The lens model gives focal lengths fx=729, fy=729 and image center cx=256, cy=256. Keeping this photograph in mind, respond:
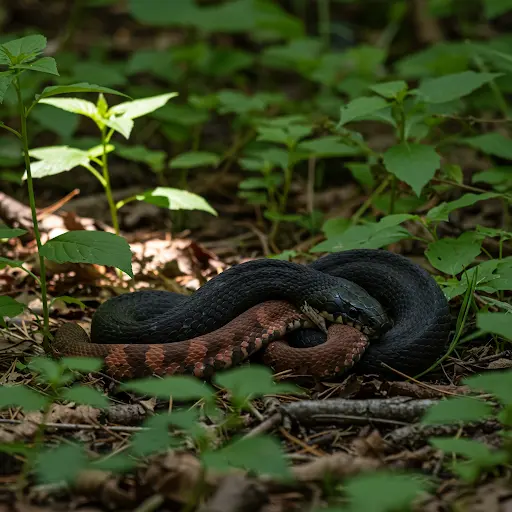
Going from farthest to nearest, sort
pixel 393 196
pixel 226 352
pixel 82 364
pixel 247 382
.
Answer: pixel 393 196 → pixel 226 352 → pixel 82 364 → pixel 247 382

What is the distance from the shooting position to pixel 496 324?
11.9 feet

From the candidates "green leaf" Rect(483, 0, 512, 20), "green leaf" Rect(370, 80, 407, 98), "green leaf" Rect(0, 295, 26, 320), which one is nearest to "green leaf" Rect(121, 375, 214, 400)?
"green leaf" Rect(0, 295, 26, 320)

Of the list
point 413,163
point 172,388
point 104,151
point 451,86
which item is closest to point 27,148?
point 104,151

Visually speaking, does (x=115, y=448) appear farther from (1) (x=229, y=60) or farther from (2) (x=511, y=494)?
(1) (x=229, y=60)

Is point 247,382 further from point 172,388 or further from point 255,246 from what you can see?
point 255,246

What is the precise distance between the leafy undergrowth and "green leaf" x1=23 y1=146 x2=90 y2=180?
0.03m

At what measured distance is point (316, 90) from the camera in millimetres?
11180

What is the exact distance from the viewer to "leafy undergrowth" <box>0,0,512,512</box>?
3.22m

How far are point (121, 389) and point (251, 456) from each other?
1.65 m

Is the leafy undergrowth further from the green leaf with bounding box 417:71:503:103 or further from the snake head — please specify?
the snake head

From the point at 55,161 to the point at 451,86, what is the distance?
11.2 feet

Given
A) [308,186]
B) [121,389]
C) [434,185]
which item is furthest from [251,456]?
[308,186]

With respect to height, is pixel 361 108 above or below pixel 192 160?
above

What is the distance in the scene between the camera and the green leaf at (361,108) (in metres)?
5.81
